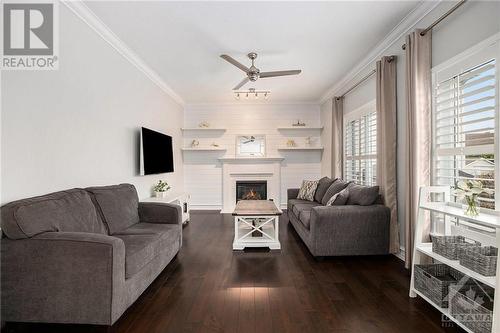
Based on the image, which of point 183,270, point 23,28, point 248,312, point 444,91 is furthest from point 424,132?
point 23,28

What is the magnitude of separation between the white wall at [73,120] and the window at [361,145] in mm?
3745

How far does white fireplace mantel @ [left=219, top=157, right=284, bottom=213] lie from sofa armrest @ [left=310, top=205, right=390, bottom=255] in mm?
3388

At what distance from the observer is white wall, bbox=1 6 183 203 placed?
6.68 feet

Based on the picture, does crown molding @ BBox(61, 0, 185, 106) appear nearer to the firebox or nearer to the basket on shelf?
the firebox

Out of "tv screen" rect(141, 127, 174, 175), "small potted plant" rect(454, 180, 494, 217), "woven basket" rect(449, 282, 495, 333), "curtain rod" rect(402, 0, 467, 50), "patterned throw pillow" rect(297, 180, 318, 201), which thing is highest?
"curtain rod" rect(402, 0, 467, 50)

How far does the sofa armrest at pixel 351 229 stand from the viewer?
10.6ft

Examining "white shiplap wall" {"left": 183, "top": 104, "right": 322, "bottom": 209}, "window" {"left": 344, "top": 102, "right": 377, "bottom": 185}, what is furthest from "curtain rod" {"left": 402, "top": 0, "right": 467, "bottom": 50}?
"white shiplap wall" {"left": 183, "top": 104, "right": 322, "bottom": 209}

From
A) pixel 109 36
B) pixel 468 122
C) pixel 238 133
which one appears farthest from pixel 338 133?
pixel 109 36

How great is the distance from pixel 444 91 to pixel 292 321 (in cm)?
260

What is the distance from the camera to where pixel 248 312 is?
84.0 inches

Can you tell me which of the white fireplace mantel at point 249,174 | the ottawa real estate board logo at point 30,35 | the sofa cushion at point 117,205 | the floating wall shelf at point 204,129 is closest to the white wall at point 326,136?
the white fireplace mantel at point 249,174

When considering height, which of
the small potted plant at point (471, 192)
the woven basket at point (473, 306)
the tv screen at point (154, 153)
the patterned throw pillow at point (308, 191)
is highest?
the tv screen at point (154, 153)

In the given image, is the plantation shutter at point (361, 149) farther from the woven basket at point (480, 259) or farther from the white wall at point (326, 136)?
the woven basket at point (480, 259)

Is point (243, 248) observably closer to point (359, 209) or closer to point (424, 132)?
point (359, 209)
